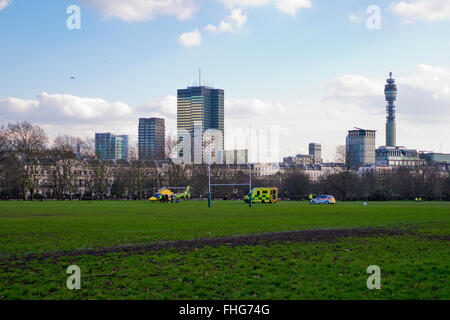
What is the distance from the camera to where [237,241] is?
20219 mm

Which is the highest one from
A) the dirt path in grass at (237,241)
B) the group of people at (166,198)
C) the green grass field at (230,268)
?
the green grass field at (230,268)

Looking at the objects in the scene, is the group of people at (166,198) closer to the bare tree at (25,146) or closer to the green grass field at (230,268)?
the bare tree at (25,146)

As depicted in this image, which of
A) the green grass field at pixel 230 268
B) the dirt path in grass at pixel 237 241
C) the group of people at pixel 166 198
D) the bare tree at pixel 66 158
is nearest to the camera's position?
the green grass field at pixel 230 268

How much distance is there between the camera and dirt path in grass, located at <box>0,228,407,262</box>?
16.8m

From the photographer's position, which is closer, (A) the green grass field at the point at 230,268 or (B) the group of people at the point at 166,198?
(A) the green grass field at the point at 230,268

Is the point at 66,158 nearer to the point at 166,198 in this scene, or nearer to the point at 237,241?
the point at 166,198

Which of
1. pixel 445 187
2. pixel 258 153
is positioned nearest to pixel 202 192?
pixel 258 153

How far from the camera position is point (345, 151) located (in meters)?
117

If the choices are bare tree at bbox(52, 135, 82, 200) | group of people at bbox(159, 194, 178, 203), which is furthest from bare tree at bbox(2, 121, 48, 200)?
group of people at bbox(159, 194, 178, 203)

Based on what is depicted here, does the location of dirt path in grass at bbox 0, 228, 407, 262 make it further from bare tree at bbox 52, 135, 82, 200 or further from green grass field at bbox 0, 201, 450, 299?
bare tree at bbox 52, 135, 82, 200

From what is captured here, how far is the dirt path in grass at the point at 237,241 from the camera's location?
16844mm

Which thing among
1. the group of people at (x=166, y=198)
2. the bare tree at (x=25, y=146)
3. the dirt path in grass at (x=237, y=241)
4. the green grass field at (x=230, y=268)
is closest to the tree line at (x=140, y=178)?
the bare tree at (x=25, y=146)
